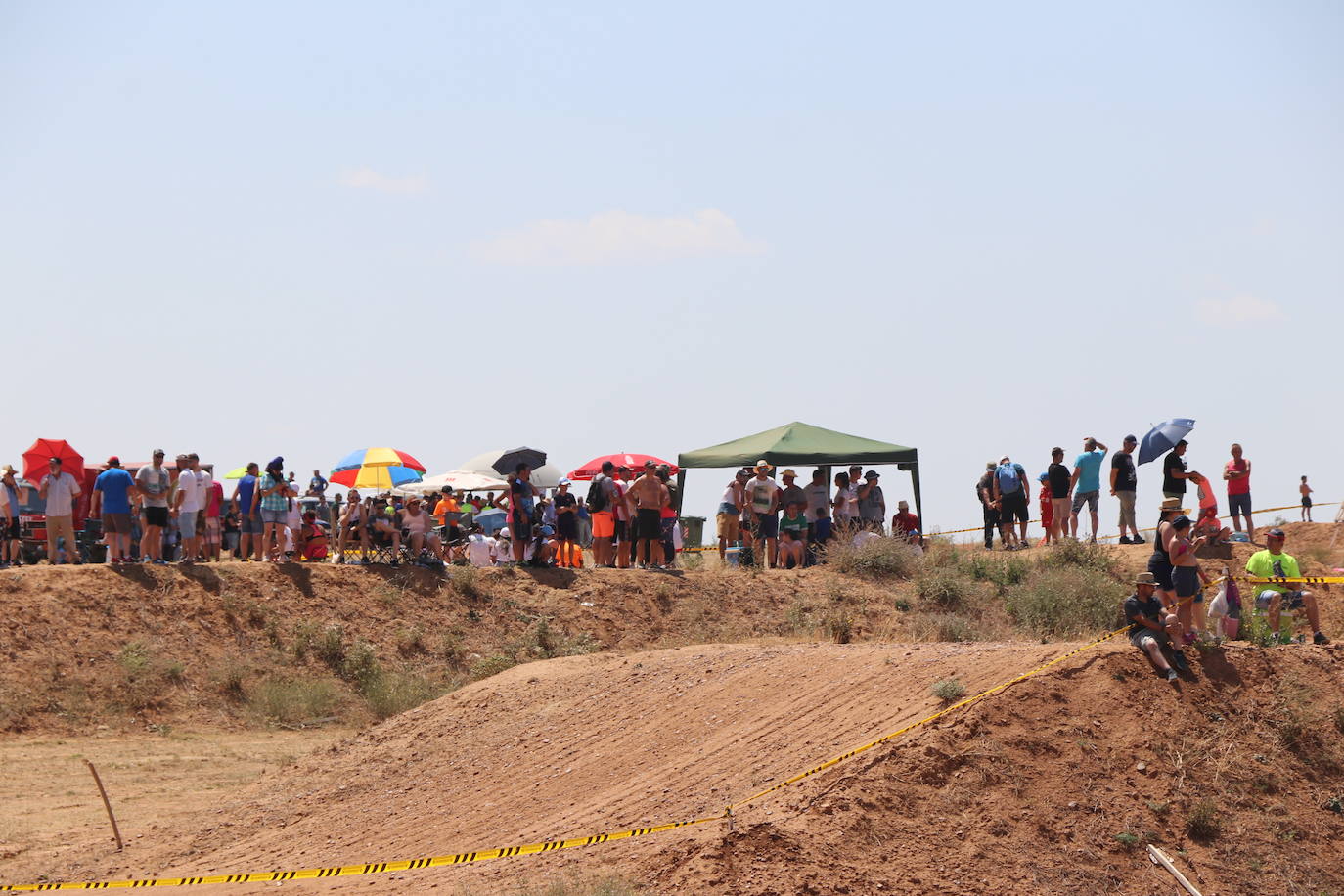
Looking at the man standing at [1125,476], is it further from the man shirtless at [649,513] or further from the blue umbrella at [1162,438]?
the man shirtless at [649,513]

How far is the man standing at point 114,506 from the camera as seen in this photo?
793 inches

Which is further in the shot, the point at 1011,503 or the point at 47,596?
the point at 1011,503

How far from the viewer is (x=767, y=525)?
24.8 m

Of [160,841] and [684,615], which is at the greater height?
[684,615]

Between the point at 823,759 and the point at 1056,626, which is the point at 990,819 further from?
the point at 1056,626

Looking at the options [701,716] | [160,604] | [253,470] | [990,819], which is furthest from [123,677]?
[990,819]

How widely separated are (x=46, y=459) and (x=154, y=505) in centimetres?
343

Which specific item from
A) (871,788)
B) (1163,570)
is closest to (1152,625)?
(1163,570)

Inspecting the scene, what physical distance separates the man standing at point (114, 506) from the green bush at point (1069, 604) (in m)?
12.3

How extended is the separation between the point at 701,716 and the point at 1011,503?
12.4 metres

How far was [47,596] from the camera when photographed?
20.3 meters

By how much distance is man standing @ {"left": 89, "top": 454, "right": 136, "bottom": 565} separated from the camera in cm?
2014

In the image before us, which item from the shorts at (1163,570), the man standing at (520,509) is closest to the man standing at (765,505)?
the man standing at (520,509)

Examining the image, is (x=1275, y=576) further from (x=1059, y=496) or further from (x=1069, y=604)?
(x=1059, y=496)
